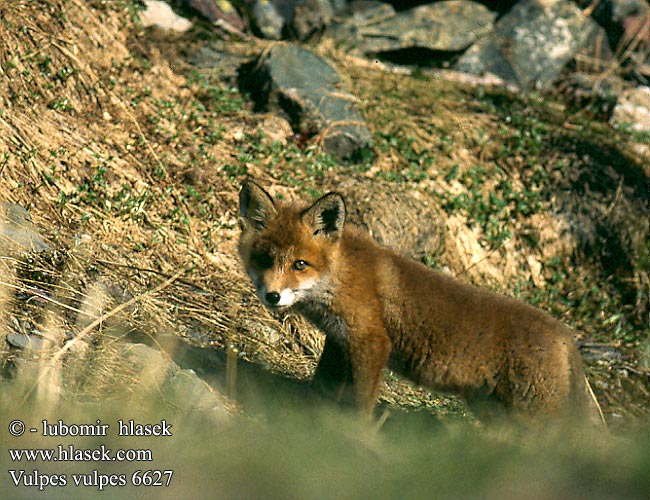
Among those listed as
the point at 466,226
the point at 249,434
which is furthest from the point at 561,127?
the point at 249,434

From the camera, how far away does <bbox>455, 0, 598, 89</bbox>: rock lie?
1141 centimetres

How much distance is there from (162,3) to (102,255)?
5073 mm

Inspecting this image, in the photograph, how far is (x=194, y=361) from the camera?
520 cm

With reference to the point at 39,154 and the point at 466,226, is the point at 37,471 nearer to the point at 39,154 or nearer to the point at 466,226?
the point at 39,154

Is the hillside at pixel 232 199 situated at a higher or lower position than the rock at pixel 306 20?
lower

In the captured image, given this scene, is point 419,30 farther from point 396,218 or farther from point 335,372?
point 335,372

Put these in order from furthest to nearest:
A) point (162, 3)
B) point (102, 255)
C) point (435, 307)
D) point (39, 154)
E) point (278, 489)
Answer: point (162, 3), point (39, 154), point (102, 255), point (435, 307), point (278, 489)

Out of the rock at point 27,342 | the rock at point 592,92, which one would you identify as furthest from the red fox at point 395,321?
the rock at point 592,92

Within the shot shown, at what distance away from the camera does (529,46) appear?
452 inches

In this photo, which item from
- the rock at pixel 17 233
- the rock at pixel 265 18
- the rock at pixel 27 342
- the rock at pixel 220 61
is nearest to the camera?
the rock at pixel 27 342

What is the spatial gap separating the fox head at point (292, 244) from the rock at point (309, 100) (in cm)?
394

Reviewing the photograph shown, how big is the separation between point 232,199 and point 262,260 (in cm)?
293

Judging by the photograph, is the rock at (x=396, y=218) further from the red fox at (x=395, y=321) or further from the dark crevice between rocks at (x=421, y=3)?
the dark crevice between rocks at (x=421, y=3)

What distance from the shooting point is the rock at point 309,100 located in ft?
29.5
